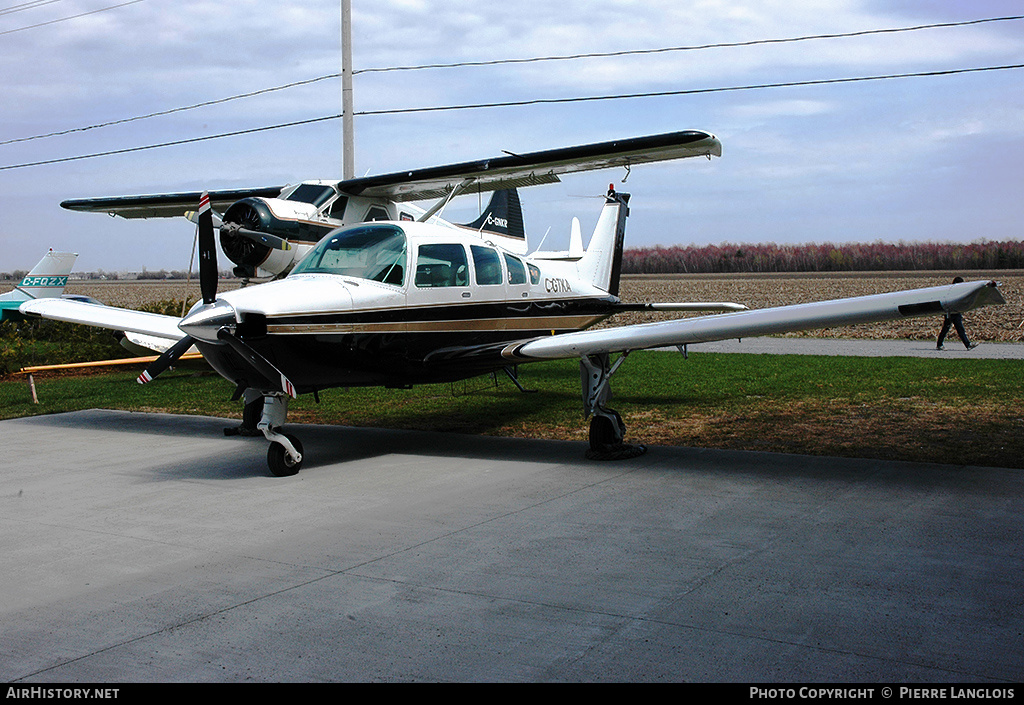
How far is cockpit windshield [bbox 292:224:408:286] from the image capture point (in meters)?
Answer: 9.46

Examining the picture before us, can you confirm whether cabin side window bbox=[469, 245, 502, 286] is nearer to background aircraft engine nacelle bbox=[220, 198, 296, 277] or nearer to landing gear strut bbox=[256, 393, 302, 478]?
landing gear strut bbox=[256, 393, 302, 478]

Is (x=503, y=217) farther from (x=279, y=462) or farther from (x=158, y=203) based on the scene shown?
(x=279, y=462)

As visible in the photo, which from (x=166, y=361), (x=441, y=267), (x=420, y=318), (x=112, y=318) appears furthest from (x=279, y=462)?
(x=112, y=318)

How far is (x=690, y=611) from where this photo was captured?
4.75 metres

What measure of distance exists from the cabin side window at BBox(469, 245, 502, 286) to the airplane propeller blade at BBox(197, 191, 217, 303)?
2967 millimetres

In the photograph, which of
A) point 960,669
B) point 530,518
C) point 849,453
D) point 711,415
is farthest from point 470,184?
point 960,669

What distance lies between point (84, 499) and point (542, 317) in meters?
5.99

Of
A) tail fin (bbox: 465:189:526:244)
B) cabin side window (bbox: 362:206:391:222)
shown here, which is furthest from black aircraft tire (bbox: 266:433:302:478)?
tail fin (bbox: 465:189:526:244)

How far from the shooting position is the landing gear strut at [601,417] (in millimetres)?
9422

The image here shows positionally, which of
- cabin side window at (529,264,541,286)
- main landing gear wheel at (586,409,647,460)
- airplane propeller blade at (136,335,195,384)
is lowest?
main landing gear wheel at (586,409,647,460)

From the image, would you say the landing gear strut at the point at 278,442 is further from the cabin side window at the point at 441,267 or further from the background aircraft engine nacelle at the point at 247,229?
the background aircraft engine nacelle at the point at 247,229

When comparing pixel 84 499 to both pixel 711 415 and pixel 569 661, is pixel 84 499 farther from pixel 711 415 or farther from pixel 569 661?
pixel 711 415

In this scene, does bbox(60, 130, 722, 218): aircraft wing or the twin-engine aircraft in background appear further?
the twin-engine aircraft in background

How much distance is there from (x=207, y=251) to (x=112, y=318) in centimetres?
463
